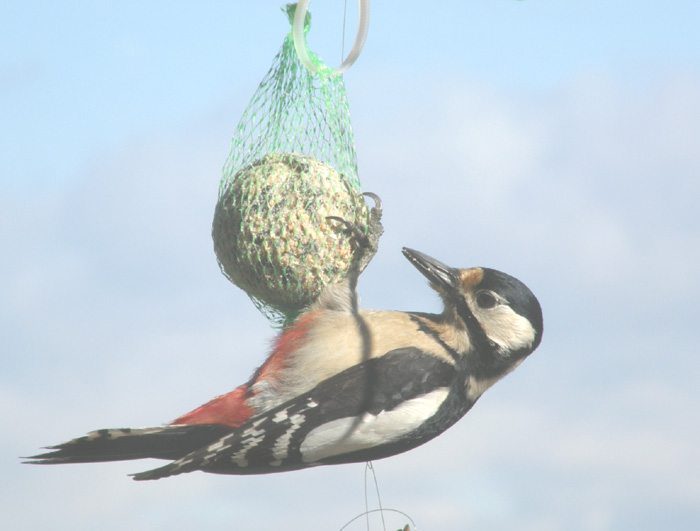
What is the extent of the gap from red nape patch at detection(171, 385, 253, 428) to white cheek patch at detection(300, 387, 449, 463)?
0.26m

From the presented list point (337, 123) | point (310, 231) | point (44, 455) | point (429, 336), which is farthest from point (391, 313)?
point (44, 455)

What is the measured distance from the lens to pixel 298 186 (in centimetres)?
381

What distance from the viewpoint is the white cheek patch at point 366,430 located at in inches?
140

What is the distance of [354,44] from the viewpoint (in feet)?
11.7

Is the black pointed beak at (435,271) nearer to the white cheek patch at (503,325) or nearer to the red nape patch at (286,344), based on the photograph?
the white cheek patch at (503,325)

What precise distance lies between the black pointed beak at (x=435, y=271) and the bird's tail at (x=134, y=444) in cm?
87

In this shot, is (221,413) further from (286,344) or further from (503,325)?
(503,325)

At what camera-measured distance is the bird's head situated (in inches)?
151

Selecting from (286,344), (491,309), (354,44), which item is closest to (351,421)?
(286,344)

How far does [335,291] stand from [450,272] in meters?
0.42

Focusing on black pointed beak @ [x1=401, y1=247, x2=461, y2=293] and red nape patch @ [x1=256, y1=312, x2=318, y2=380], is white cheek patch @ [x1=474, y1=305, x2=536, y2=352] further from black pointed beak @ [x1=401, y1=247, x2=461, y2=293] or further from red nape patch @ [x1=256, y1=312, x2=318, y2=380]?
red nape patch @ [x1=256, y1=312, x2=318, y2=380]

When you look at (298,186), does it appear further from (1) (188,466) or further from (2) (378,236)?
(1) (188,466)

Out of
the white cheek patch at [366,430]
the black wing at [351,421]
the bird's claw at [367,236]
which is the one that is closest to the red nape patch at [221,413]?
the black wing at [351,421]

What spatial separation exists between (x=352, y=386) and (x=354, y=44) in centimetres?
108
